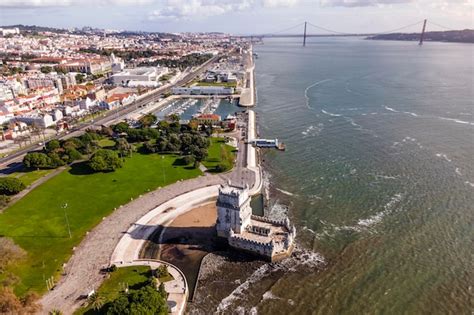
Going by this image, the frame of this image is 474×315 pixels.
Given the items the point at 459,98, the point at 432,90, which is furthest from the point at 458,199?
the point at 432,90

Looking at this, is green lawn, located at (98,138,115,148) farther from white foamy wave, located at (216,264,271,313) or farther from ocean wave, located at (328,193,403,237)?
ocean wave, located at (328,193,403,237)

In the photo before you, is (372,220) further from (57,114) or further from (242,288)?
(57,114)

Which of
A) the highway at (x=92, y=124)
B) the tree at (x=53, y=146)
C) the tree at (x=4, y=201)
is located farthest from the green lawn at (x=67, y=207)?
the highway at (x=92, y=124)

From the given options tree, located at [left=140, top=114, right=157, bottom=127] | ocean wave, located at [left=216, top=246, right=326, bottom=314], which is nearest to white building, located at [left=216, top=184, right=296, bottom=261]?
ocean wave, located at [left=216, top=246, right=326, bottom=314]

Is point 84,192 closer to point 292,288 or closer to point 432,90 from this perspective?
point 292,288

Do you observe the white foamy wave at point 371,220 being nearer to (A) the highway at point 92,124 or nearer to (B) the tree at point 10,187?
(B) the tree at point 10,187

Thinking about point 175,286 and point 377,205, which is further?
point 377,205

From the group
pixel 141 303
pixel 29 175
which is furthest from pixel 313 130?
pixel 141 303
